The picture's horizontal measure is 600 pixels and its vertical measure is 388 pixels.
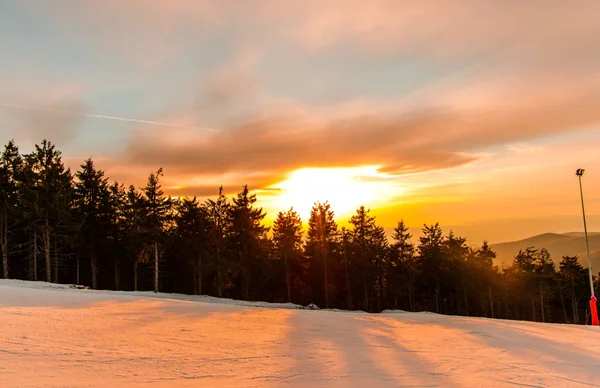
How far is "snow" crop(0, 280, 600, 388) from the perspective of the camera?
19.2 feet

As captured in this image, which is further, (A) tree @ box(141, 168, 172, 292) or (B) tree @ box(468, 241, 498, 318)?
(B) tree @ box(468, 241, 498, 318)

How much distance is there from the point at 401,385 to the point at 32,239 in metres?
44.8

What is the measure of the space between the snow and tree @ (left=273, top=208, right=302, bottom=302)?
42.4m

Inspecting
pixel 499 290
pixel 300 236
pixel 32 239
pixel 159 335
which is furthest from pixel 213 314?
pixel 499 290

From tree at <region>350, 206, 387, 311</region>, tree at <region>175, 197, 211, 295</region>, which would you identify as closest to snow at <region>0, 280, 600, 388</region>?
tree at <region>175, 197, 211, 295</region>

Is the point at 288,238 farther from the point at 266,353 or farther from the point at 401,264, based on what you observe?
the point at 266,353

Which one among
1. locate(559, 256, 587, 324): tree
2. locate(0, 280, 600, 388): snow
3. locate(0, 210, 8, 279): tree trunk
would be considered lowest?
locate(559, 256, 587, 324): tree

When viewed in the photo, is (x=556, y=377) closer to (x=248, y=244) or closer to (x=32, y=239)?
(x=248, y=244)

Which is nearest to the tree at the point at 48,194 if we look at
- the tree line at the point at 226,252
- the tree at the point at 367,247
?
the tree line at the point at 226,252

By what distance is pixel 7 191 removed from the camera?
38.5 metres

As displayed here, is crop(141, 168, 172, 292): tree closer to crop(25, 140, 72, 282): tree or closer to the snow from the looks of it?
crop(25, 140, 72, 282): tree

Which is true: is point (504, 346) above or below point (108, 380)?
below

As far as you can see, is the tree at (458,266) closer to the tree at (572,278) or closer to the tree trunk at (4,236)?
the tree at (572,278)

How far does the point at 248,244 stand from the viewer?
4809 centimetres
